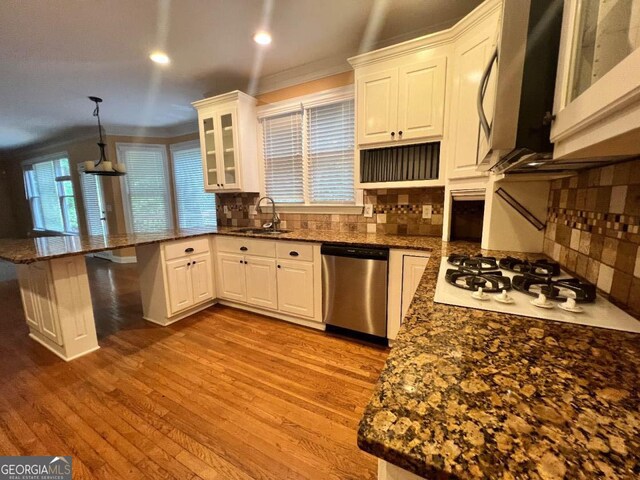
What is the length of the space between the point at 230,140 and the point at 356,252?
2.08 meters

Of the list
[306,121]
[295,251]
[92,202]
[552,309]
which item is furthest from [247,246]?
[92,202]

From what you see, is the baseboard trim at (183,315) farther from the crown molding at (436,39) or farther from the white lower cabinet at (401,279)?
the crown molding at (436,39)

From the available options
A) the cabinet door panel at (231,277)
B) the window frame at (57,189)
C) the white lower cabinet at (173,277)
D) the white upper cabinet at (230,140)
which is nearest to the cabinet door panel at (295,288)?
the cabinet door panel at (231,277)

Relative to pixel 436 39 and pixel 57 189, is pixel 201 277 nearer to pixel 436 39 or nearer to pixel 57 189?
pixel 436 39

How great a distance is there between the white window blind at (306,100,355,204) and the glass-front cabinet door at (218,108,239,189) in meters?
0.86

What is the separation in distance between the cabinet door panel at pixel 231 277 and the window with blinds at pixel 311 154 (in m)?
0.89

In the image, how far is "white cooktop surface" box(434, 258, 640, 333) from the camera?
2.55ft

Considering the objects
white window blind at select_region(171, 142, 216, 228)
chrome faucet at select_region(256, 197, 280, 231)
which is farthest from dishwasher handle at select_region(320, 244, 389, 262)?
white window blind at select_region(171, 142, 216, 228)

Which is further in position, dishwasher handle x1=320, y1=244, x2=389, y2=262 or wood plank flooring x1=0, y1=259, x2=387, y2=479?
dishwasher handle x1=320, y1=244, x2=389, y2=262

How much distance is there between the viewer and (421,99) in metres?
2.12

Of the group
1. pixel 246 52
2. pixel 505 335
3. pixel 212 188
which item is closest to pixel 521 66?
pixel 505 335

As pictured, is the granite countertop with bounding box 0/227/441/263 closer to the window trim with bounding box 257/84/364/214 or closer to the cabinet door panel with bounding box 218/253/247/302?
the window trim with bounding box 257/84/364/214

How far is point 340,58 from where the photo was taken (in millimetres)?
2641

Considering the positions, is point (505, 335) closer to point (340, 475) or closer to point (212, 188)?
point (340, 475)
